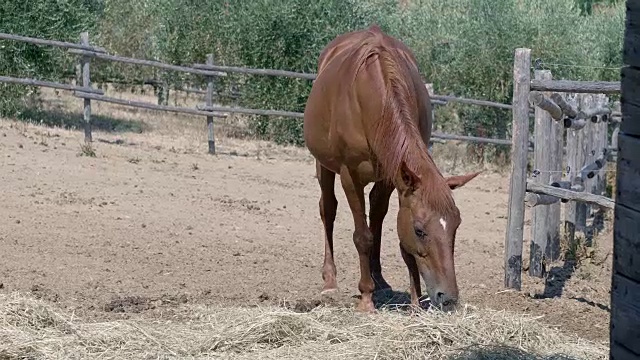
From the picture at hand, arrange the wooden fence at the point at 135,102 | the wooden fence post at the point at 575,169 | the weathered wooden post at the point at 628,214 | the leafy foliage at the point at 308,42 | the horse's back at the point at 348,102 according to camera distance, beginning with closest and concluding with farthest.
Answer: the weathered wooden post at the point at 628,214 → the horse's back at the point at 348,102 → the wooden fence post at the point at 575,169 → the wooden fence at the point at 135,102 → the leafy foliage at the point at 308,42

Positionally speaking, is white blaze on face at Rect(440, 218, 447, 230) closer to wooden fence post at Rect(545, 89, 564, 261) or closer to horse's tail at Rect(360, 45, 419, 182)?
horse's tail at Rect(360, 45, 419, 182)

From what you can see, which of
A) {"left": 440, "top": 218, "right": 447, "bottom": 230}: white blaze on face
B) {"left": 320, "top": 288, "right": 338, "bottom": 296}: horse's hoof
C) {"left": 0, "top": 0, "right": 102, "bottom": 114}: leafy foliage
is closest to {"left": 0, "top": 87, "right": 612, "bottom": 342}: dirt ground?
{"left": 320, "top": 288, "right": 338, "bottom": 296}: horse's hoof

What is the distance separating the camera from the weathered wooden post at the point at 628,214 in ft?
6.24

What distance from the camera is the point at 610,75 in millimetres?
17984

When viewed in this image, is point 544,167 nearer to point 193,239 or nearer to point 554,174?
point 554,174

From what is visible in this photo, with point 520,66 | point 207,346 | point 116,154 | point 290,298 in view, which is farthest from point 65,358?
point 116,154

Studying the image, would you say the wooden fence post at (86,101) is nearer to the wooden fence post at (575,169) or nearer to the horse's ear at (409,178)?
the wooden fence post at (575,169)

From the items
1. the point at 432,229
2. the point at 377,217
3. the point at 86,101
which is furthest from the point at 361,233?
the point at 86,101

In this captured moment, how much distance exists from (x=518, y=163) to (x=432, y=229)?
1.75 m

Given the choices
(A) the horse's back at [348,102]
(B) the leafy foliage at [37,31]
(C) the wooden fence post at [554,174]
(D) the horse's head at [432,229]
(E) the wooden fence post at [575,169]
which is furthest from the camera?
(B) the leafy foliage at [37,31]

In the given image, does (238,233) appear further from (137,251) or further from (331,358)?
(331,358)

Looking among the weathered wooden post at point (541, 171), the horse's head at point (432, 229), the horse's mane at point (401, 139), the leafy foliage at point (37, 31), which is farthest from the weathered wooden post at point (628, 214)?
the leafy foliage at point (37, 31)

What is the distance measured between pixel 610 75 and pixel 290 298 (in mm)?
13545

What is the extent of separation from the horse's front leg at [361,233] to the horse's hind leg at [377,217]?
0.58ft
